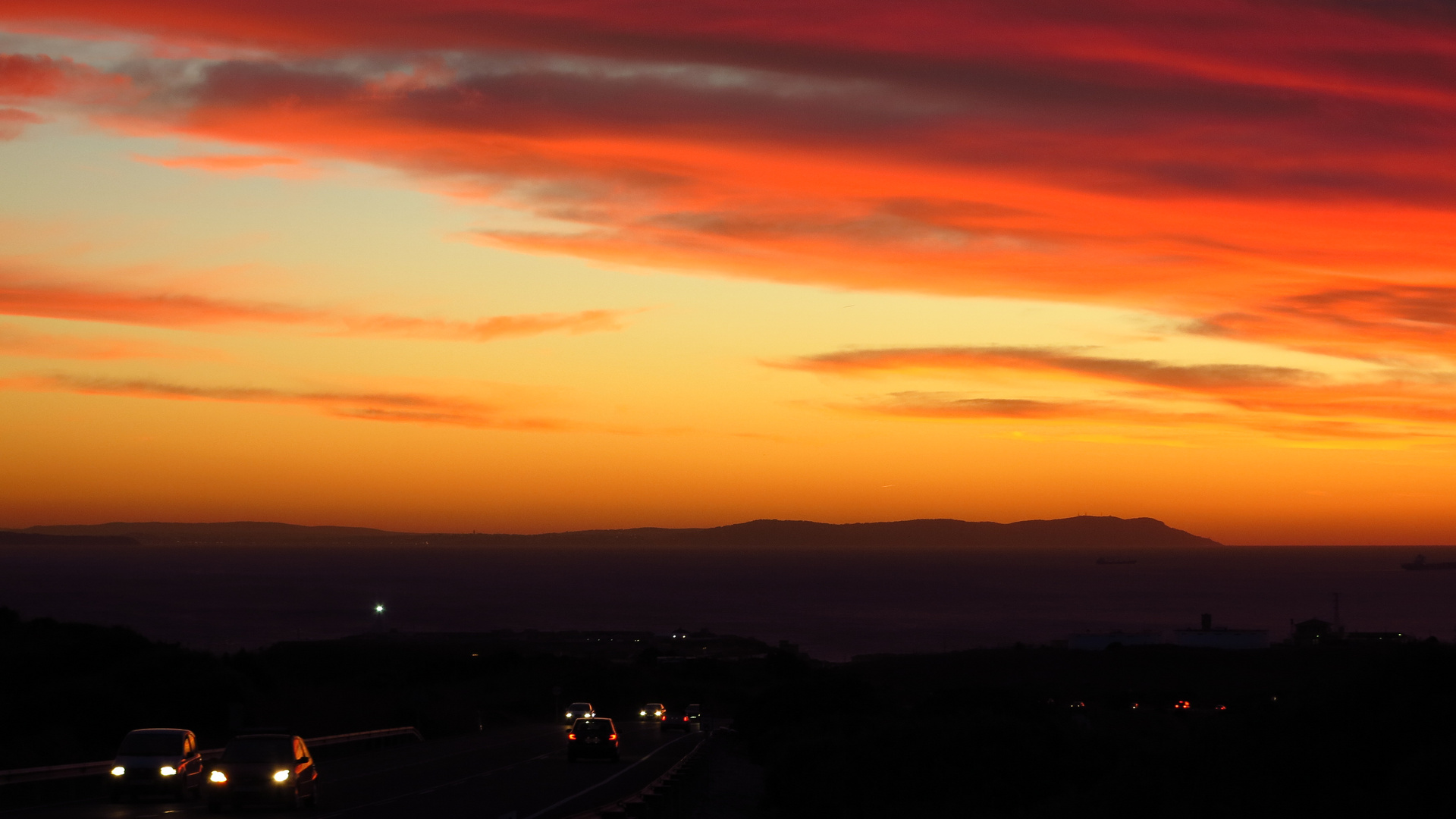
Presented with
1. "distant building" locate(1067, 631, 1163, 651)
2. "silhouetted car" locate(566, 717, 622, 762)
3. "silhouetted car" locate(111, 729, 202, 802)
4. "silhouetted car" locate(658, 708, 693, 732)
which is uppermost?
"silhouetted car" locate(111, 729, 202, 802)

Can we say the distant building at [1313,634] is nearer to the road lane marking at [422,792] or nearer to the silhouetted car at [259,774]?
the road lane marking at [422,792]

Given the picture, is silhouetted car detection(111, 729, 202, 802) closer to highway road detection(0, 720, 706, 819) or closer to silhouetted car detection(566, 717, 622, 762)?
highway road detection(0, 720, 706, 819)

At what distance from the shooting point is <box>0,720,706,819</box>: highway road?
973 inches

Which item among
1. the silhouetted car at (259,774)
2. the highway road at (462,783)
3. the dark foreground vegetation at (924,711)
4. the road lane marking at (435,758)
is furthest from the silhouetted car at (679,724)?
the silhouetted car at (259,774)

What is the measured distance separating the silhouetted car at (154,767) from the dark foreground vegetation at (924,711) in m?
5.78

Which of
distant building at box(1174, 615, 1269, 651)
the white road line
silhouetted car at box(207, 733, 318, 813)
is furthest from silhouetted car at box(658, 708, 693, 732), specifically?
distant building at box(1174, 615, 1269, 651)

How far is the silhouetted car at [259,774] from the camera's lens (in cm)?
2406

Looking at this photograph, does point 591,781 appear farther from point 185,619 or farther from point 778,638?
point 185,619

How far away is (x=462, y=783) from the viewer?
108 feet

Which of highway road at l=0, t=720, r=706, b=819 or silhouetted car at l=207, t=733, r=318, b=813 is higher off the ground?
silhouetted car at l=207, t=733, r=318, b=813

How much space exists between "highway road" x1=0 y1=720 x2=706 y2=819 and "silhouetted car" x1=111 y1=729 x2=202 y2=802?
0.32 m

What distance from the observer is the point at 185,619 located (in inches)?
Answer: 6816

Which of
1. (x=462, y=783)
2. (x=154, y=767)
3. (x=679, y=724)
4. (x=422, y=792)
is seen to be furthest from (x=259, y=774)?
(x=679, y=724)

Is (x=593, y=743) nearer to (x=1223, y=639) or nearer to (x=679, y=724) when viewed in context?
(x=679, y=724)
